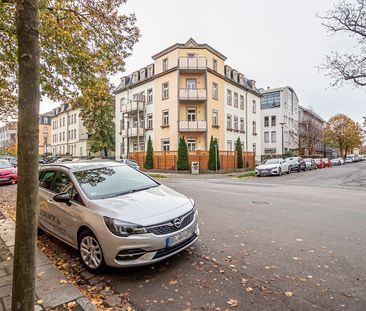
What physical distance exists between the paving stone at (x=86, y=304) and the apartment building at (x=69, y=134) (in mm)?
45948

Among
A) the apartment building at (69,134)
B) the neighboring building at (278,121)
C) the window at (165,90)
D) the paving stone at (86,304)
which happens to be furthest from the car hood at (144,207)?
the neighboring building at (278,121)

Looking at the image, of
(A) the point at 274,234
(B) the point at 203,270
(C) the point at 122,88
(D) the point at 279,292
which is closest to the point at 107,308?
(B) the point at 203,270

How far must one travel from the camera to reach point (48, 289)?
3182 millimetres

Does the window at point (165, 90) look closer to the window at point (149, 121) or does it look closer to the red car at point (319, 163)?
the window at point (149, 121)

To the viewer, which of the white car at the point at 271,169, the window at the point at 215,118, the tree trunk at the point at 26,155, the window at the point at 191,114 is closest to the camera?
the tree trunk at the point at 26,155

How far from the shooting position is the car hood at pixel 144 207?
11.4ft

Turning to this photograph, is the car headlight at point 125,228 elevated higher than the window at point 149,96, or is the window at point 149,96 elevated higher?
the window at point 149,96

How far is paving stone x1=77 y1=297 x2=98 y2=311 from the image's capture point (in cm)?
279

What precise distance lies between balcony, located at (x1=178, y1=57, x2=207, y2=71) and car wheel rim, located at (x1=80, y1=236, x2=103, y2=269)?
27.3 metres

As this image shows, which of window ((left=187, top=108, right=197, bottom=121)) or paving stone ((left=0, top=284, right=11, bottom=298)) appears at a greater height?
window ((left=187, top=108, right=197, bottom=121))

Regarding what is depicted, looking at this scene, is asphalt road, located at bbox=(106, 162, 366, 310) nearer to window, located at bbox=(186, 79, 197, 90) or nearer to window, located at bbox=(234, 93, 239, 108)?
window, located at bbox=(186, 79, 197, 90)

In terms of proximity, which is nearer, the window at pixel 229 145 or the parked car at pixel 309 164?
the parked car at pixel 309 164

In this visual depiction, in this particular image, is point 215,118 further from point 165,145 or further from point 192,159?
point 165,145

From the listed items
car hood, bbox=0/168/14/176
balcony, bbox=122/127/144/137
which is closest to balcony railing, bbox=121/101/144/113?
balcony, bbox=122/127/144/137
